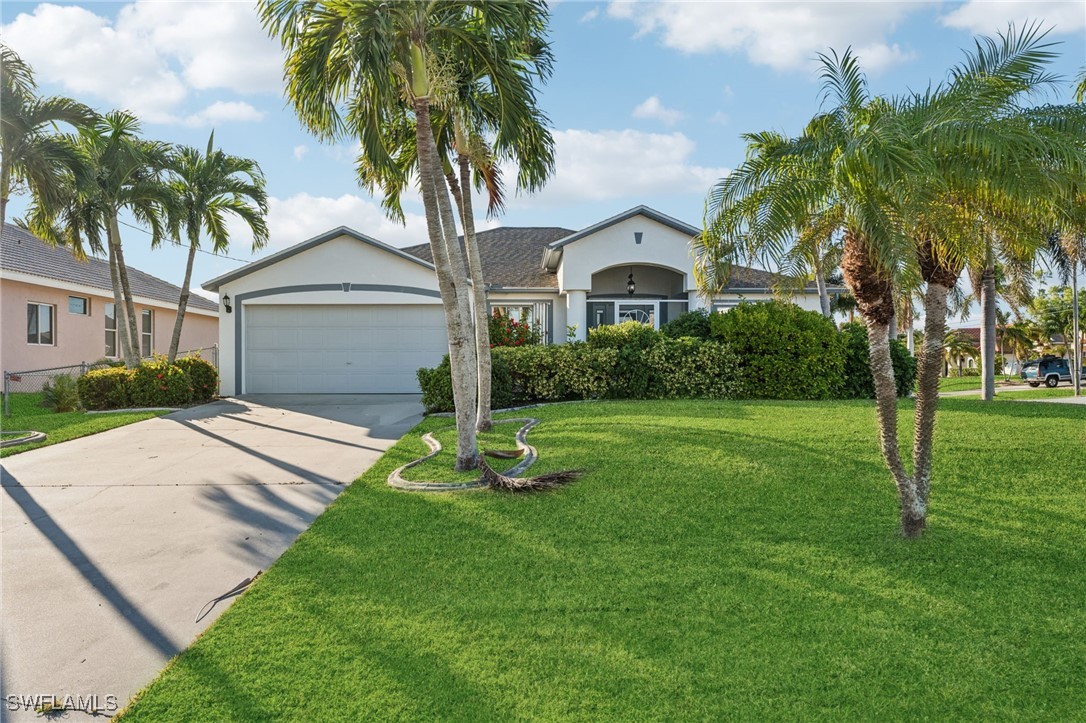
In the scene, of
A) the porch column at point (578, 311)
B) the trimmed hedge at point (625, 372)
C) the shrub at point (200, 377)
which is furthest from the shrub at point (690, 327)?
the shrub at point (200, 377)

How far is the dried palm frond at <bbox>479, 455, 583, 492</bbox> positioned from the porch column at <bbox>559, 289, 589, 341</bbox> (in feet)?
37.2

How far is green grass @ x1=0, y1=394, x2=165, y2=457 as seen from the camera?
10761mm

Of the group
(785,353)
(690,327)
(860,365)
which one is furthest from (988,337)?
(690,327)

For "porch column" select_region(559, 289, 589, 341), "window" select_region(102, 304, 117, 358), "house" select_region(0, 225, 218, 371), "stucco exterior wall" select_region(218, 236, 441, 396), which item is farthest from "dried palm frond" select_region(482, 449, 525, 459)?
"window" select_region(102, 304, 117, 358)

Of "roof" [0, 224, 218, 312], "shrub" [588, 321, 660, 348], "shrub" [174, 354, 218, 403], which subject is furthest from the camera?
"roof" [0, 224, 218, 312]

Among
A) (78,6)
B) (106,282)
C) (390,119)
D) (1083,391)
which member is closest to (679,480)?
(390,119)

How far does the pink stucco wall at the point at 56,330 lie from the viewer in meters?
17.4

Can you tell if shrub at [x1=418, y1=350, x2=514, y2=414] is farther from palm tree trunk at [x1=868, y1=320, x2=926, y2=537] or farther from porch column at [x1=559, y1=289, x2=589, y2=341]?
palm tree trunk at [x1=868, y1=320, x2=926, y2=537]

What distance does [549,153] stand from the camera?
10.0 metres

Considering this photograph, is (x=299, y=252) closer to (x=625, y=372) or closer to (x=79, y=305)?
(x=79, y=305)

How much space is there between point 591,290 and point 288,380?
28.8ft

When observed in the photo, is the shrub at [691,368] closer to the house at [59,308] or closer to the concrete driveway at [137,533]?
the concrete driveway at [137,533]

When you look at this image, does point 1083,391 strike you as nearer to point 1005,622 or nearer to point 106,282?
point 1005,622

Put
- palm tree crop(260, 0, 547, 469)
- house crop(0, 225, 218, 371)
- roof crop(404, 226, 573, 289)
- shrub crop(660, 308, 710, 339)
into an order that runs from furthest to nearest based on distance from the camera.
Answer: roof crop(404, 226, 573, 289) → house crop(0, 225, 218, 371) → shrub crop(660, 308, 710, 339) → palm tree crop(260, 0, 547, 469)
